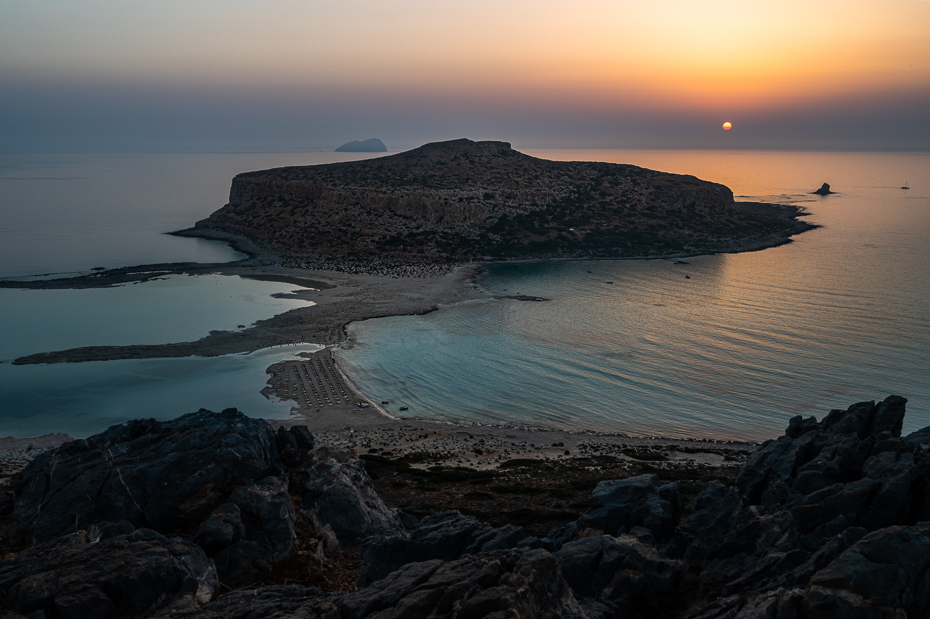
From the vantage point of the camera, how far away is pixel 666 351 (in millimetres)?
51625

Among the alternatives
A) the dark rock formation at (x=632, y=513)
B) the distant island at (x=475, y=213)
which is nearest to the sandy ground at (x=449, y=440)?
the dark rock formation at (x=632, y=513)

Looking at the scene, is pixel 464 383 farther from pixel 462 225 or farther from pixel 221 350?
pixel 462 225

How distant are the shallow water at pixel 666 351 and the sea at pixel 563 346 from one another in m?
0.20

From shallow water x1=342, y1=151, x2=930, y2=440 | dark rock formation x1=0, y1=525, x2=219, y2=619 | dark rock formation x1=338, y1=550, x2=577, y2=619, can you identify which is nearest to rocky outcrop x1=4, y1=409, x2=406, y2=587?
dark rock formation x1=0, y1=525, x2=219, y2=619

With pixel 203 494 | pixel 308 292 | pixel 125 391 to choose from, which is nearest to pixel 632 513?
pixel 203 494

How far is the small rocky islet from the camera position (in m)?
10.1

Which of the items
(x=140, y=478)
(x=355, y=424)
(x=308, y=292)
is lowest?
(x=355, y=424)

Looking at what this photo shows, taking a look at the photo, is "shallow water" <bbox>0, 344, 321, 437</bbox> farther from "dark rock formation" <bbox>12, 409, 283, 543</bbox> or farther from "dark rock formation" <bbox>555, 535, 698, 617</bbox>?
"dark rock formation" <bbox>555, 535, 698, 617</bbox>

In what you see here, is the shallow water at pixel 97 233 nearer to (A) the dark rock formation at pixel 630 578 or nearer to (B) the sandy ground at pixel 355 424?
(B) the sandy ground at pixel 355 424

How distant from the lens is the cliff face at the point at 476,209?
105000 millimetres

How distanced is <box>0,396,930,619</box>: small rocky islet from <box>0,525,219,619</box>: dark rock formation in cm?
4

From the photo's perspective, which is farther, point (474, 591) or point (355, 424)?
point (355, 424)

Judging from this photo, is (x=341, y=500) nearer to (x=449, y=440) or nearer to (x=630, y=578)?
(x=630, y=578)

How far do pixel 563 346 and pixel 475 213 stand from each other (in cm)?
6122
